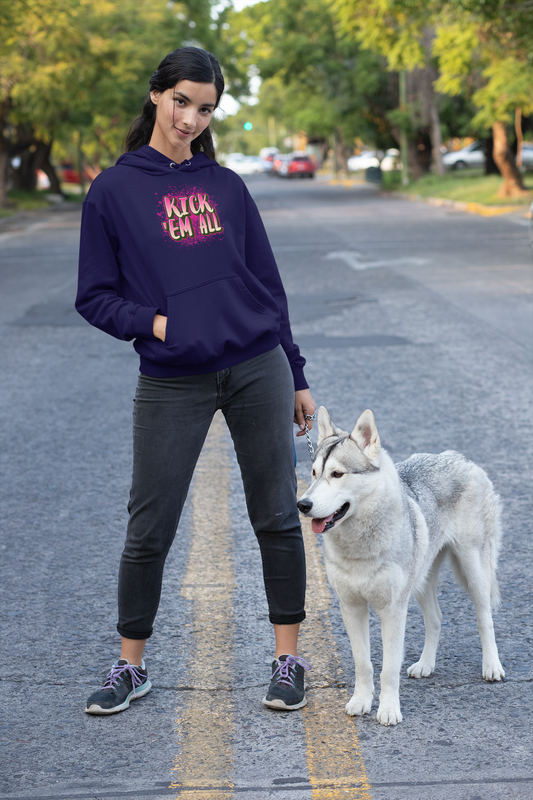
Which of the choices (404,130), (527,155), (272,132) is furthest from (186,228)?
(272,132)

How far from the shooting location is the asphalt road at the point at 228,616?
114 inches

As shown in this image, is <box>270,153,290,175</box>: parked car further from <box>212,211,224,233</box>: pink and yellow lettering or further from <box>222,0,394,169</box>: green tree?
<box>212,211,224,233</box>: pink and yellow lettering

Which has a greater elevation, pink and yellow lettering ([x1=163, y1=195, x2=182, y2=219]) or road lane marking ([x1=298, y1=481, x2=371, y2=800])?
pink and yellow lettering ([x1=163, y1=195, x2=182, y2=219])

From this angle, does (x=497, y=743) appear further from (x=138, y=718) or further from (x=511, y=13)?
(x=511, y=13)

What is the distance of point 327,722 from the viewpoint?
317 centimetres

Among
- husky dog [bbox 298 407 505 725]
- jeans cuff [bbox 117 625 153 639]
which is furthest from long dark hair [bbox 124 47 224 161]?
jeans cuff [bbox 117 625 153 639]

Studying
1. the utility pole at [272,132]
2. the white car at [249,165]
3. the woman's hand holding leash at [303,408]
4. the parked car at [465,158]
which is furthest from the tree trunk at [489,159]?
the utility pole at [272,132]

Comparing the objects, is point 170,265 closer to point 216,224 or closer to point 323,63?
point 216,224

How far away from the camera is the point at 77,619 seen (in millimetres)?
4004

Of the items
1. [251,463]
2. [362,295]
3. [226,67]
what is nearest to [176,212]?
[251,463]

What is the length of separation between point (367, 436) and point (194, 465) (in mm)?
613

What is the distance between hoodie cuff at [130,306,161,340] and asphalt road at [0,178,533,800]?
1.27m

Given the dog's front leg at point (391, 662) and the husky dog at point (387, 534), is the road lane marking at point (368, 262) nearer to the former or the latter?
the husky dog at point (387, 534)

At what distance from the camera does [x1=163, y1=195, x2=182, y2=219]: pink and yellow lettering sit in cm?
306
